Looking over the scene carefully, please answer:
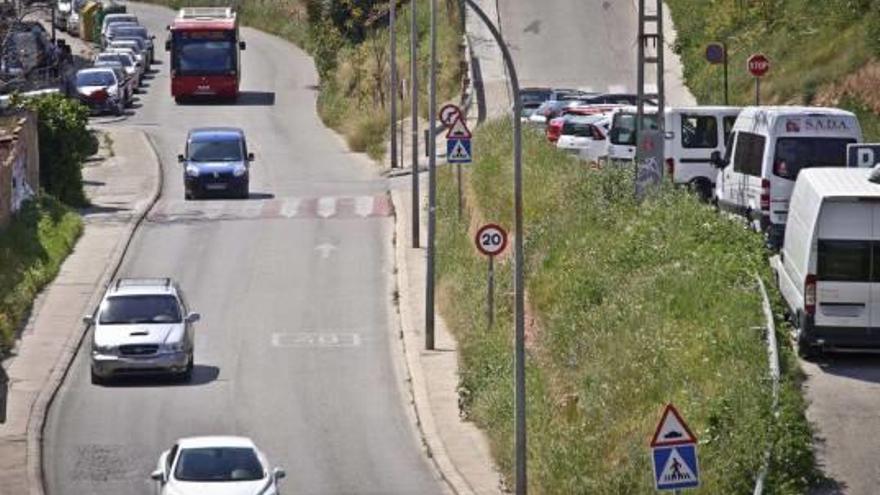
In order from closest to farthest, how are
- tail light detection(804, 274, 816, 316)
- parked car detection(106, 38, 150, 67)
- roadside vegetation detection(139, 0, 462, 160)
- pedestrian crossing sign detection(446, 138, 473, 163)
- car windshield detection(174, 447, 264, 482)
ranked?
1. car windshield detection(174, 447, 264, 482)
2. tail light detection(804, 274, 816, 316)
3. pedestrian crossing sign detection(446, 138, 473, 163)
4. roadside vegetation detection(139, 0, 462, 160)
5. parked car detection(106, 38, 150, 67)

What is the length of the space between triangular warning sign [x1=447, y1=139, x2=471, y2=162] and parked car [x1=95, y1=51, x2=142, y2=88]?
42965mm

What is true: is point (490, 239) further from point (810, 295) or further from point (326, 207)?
point (326, 207)

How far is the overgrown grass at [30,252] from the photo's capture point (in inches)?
1615

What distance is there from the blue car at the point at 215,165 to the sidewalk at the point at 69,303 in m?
1.35

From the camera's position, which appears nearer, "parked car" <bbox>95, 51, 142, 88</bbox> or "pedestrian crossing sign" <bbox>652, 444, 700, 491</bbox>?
"pedestrian crossing sign" <bbox>652, 444, 700, 491</bbox>

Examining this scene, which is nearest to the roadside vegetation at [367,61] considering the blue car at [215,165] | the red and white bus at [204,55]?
the red and white bus at [204,55]

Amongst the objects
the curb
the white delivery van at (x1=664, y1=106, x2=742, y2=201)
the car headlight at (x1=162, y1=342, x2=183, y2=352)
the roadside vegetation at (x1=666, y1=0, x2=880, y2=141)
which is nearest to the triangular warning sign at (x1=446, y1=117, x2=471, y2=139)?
the white delivery van at (x1=664, y1=106, x2=742, y2=201)

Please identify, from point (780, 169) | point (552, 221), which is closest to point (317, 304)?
point (552, 221)

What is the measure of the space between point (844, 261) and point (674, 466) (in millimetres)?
7701

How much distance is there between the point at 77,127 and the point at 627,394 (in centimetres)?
3258

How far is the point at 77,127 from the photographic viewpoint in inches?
2242

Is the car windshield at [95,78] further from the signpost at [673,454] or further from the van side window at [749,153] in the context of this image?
the signpost at [673,454]

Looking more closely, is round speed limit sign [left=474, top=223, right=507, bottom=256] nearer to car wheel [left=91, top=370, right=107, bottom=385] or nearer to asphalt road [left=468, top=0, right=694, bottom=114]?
car wheel [left=91, top=370, right=107, bottom=385]

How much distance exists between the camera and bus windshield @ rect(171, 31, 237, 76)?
248 feet
